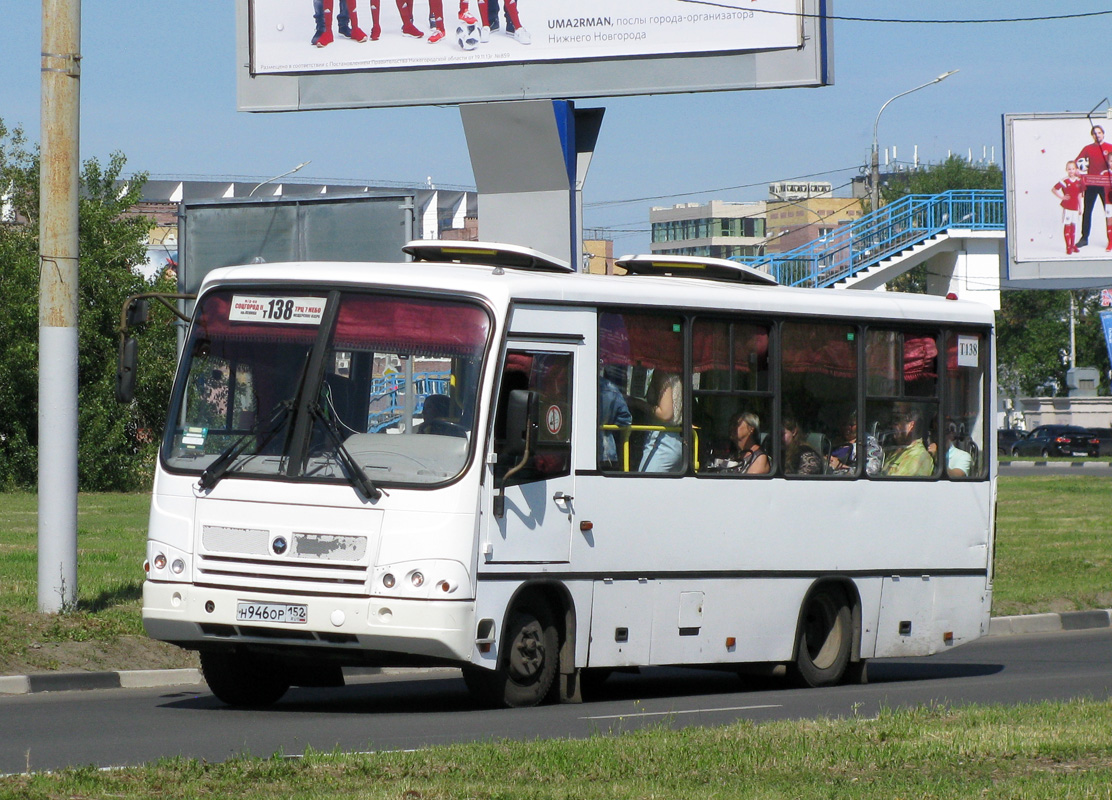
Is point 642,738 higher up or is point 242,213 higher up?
point 242,213

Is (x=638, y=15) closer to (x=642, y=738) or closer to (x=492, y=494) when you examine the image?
(x=492, y=494)

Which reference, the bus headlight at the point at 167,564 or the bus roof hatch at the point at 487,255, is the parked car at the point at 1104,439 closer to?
the bus roof hatch at the point at 487,255

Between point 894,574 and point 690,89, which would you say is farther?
point 690,89

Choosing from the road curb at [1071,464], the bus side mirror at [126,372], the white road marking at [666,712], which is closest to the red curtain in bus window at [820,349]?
the white road marking at [666,712]

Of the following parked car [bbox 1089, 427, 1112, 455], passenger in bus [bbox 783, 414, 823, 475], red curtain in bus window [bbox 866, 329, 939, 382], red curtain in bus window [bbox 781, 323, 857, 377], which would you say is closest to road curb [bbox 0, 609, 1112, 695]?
passenger in bus [bbox 783, 414, 823, 475]

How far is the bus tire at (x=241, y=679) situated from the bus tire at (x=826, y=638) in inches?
155

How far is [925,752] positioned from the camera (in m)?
8.11

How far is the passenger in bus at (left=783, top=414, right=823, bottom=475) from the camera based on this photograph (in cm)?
1251

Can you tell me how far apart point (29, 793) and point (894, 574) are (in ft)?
26.4

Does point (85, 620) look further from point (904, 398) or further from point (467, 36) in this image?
point (467, 36)

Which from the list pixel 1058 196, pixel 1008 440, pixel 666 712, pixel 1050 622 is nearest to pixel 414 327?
pixel 666 712

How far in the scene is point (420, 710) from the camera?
1097 cm

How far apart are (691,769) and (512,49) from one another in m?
14.1

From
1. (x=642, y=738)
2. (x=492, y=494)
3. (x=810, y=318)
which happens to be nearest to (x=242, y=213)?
(x=810, y=318)
